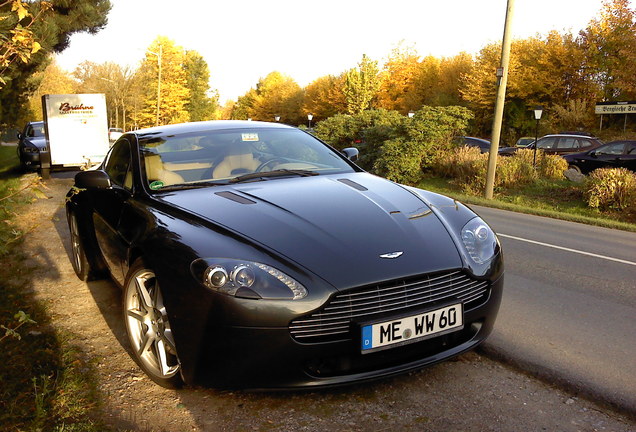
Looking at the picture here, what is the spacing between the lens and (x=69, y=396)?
301 centimetres

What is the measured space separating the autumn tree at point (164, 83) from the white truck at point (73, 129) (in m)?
51.0

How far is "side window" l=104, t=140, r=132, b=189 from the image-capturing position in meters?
4.28

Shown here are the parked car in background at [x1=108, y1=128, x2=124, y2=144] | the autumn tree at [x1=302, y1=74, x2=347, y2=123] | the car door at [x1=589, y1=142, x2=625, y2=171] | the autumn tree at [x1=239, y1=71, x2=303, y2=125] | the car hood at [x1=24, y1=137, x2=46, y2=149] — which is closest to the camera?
the parked car in background at [x1=108, y1=128, x2=124, y2=144]

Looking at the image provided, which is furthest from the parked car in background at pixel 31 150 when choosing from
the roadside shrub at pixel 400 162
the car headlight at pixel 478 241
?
the car headlight at pixel 478 241

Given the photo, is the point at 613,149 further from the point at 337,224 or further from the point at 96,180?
the point at 96,180

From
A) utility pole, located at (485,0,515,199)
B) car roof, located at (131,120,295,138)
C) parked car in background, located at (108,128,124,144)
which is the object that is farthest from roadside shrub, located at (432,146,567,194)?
car roof, located at (131,120,295,138)

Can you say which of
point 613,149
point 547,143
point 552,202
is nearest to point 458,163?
point 552,202

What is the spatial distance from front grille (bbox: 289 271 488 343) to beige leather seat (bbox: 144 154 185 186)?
1777mm

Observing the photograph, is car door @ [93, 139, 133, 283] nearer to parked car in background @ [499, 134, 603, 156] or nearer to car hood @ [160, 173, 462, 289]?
car hood @ [160, 173, 462, 289]

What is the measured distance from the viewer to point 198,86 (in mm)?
94000

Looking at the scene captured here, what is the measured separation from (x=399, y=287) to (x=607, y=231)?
9.10 meters

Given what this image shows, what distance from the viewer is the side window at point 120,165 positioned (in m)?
4.28

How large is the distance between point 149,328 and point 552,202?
13.3 meters

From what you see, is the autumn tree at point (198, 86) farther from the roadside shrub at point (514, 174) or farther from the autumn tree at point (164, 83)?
the roadside shrub at point (514, 174)
